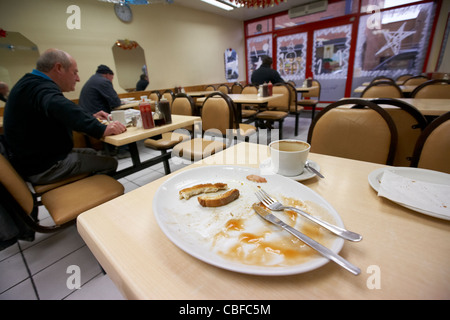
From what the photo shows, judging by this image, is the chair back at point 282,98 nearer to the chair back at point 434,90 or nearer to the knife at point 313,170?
the chair back at point 434,90

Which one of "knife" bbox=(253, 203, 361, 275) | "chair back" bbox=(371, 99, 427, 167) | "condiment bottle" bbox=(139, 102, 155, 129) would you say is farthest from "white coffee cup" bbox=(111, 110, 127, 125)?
"chair back" bbox=(371, 99, 427, 167)

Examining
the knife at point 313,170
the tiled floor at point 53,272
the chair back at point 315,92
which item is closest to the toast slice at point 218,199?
the knife at point 313,170

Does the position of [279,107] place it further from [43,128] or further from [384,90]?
[43,128]

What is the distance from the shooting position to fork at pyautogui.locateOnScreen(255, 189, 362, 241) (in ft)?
1.26

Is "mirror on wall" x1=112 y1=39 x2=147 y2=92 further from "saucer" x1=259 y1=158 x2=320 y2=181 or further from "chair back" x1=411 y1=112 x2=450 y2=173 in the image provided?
"chair back" x1=411 y1=112 x2=450 y2=173

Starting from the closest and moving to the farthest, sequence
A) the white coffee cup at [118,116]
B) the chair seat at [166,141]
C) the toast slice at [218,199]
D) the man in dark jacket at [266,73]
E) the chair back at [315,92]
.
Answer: the toast slice at [218,199] → the white coffee cup at [118,116] → the chair seat at [166,141] → the man in dark jacket at [266,73] → the chair back at [315,92]

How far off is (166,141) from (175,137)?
17 centimetres

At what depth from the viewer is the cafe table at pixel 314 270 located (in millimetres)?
331

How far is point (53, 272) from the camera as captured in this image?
1451 mm

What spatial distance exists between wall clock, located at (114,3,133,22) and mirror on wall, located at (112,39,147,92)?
18.7 inches

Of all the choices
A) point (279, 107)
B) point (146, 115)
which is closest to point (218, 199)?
point (146, 115)

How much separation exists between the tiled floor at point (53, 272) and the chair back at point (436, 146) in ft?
5.70

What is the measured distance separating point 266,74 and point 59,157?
464cm

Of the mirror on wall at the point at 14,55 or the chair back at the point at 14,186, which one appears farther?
the mirror on wall at the point at 14,55
